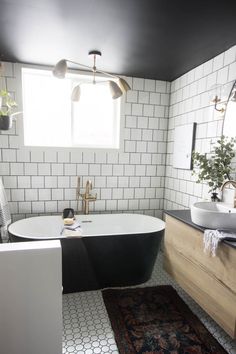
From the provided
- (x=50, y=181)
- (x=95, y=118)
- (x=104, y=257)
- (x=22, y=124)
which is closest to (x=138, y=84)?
(x=95, y=118)

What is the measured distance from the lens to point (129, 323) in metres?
1.96

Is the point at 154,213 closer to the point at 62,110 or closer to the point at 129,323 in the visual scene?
the point at 129,323

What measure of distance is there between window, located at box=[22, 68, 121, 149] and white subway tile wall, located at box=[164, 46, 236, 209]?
780 mm

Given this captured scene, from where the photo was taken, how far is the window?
2.97m

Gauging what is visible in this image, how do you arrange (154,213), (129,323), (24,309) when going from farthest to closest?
(154,213), (129,323), (24,309)

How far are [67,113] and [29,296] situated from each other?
7.60 ft

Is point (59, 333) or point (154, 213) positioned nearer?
point (59, 333)

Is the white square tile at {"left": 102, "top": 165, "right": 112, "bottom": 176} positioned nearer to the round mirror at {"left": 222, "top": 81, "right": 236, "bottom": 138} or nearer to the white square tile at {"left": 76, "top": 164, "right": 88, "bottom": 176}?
the white square tile at {"left": 76, "top": 164, "right": 88, "bottom": 176}

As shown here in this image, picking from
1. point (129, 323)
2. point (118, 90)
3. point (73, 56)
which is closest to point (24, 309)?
point (129, 323)

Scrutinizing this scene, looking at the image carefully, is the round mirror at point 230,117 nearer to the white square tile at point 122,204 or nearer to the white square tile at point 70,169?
the white square tile at point 122,204

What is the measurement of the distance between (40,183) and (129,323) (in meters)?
1.86

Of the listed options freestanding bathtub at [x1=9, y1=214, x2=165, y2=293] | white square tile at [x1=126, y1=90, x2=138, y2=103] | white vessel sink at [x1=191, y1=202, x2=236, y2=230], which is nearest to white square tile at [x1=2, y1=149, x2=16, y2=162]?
freestanding bathtub at [x1=9, y1=214, x2=165, y2=293]

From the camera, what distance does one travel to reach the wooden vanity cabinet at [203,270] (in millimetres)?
1517

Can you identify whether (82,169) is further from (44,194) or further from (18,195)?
(18,195)
